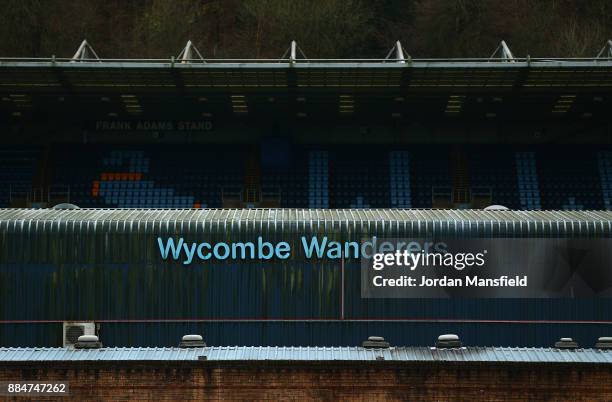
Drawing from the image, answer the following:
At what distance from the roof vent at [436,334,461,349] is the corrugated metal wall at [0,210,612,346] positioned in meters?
1.88

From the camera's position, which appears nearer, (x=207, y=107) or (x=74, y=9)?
(x=207, y=107)

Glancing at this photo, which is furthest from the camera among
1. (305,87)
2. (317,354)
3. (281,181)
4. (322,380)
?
(281,181)

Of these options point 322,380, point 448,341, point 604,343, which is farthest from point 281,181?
point 322,380

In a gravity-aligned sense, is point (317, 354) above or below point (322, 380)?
above

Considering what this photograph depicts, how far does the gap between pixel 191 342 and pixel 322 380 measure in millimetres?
4703

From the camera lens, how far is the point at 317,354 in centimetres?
2917

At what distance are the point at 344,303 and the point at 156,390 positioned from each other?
284 inches

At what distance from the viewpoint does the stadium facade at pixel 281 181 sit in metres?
31.1

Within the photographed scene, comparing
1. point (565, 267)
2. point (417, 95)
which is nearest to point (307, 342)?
point (565, 267)

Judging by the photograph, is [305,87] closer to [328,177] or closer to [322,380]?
[328,177]

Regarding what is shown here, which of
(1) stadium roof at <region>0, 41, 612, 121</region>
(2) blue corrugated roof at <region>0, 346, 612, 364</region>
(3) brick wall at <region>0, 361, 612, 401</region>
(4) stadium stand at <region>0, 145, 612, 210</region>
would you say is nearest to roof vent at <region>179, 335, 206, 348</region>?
(2) blue corrugated roof at <region>0, 346, 612, 364</region>

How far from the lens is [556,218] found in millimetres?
32219

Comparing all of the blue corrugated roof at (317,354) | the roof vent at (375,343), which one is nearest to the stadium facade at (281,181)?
the roof vent at (375,343)

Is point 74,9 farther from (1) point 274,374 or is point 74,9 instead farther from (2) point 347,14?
(1) point 274,374
